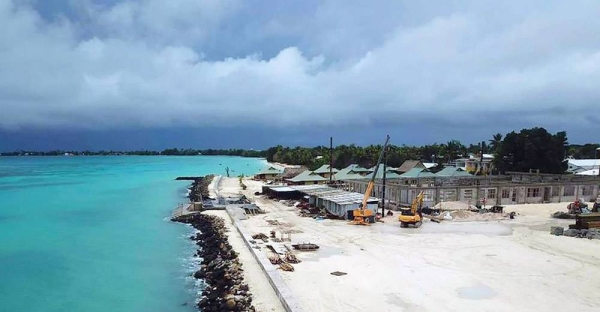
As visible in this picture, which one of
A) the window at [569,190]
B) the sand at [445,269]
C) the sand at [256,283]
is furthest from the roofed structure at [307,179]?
the sand at [256,283]

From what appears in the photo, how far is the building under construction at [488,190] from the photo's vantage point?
122 feet

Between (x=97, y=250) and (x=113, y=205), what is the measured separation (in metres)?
24.6

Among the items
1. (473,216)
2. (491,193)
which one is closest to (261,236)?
(473,216)

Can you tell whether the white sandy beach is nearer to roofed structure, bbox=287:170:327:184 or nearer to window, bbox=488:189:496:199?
window, bbox=488:189:496:199

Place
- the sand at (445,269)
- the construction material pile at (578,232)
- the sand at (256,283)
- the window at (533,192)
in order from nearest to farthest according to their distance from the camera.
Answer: the sand at (445,269) < the sand at (256,283) < the construction material pile at (578,232) < the window at (533,192)

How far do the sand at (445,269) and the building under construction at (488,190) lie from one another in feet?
21.3

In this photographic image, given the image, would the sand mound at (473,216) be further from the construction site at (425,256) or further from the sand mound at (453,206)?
the sand mound at (453,206)

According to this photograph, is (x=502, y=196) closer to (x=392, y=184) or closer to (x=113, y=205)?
(x=392, y=184)

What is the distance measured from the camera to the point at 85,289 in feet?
71.8

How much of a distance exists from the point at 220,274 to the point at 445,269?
33.9 feet

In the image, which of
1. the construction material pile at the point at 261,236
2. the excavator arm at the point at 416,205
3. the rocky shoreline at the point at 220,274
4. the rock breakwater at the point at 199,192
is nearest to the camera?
the rocky shoreline at the point at 220,274

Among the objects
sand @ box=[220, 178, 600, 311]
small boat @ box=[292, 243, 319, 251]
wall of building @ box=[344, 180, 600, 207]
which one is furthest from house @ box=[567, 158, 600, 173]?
small boat @ box=[292, 243, 319, 251]

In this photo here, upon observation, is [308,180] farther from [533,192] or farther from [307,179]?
[533,192]

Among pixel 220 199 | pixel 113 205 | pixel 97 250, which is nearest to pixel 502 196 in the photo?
pixel 220 199
